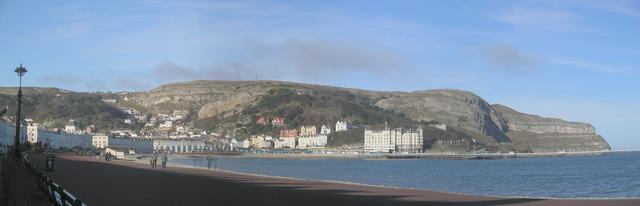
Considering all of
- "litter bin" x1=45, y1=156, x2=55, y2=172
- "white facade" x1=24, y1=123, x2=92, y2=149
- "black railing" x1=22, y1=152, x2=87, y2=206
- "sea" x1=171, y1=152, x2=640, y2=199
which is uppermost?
"white facade" x1=24, y1=123, x2=92, y2=149

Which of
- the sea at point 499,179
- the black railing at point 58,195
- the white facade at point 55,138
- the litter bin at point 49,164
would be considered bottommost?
the sea at point 499,179

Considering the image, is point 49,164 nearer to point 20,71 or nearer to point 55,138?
point 20,71

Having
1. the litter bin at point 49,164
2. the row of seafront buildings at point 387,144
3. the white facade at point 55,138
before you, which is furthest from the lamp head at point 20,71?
the row of seafront buildings at point 387,144

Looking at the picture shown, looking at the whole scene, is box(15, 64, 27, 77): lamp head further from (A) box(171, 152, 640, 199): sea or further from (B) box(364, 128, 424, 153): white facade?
(B) box(364, 128, 424, 153): white facade

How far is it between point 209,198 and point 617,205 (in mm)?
10640

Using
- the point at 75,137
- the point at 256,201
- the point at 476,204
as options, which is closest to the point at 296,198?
the point at 256,201

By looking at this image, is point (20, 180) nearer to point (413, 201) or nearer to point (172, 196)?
point (172, 196)

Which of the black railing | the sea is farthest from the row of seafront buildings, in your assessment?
the black railing

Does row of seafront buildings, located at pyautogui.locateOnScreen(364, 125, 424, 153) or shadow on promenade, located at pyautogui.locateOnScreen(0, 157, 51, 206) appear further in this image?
row of seafront buildings, located at pyautogui.locateOnScreen(364, 125, 424, 153)

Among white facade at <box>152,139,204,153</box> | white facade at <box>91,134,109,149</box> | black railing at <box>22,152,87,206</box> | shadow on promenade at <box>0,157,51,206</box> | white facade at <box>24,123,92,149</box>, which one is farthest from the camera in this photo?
white facade at <box>152,139,204,153</box>

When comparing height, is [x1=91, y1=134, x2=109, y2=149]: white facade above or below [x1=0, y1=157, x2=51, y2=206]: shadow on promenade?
above

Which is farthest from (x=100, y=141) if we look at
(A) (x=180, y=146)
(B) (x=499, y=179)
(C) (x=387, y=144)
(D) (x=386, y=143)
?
(B) (x=499, y=179)

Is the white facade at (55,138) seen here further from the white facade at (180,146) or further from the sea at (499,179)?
the sea at (499,179)

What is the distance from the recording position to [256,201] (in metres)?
18.8
